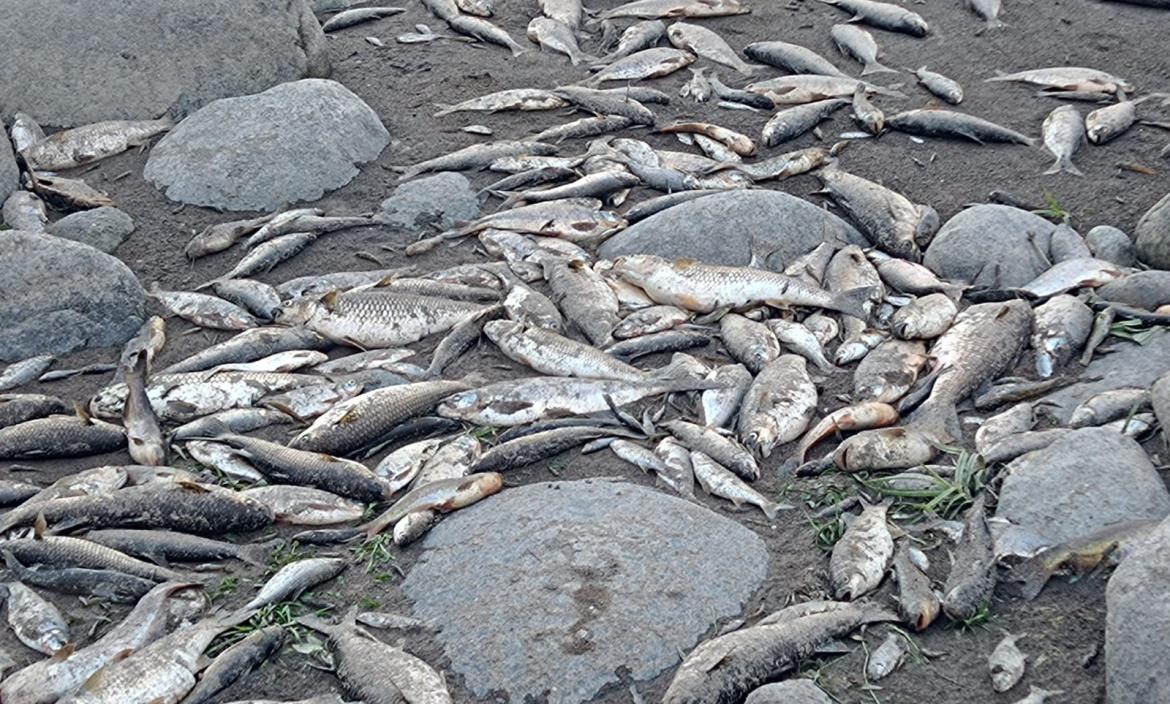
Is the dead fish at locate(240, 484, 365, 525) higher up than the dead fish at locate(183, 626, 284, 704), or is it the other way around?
the dead fish at locate(183, 626, 284, 704)

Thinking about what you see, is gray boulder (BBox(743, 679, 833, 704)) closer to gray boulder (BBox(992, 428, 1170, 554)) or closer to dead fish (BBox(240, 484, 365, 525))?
gray boulder (BBox(992, 428, 1170, 554))

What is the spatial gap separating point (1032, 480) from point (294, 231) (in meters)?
4.85

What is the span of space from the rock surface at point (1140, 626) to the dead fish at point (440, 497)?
8.44 ft

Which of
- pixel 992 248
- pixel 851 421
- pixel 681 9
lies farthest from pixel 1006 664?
pixel 681 9

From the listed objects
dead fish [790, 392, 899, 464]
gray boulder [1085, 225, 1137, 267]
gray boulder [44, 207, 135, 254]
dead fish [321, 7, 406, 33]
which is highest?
gray boulder [1085, 225, 1137, 267]

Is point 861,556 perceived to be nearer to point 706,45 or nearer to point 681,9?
point 706,45

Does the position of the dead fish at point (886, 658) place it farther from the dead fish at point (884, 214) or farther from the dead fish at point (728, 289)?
the dead fish at point (884, 214)

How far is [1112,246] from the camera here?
7.57m

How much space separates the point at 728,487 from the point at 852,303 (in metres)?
1.85

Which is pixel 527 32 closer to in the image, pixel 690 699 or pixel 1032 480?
pixel 1032 480

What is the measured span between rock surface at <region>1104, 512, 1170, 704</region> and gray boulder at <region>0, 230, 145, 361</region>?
546 centimetres

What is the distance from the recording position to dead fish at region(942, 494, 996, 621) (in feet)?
15.9

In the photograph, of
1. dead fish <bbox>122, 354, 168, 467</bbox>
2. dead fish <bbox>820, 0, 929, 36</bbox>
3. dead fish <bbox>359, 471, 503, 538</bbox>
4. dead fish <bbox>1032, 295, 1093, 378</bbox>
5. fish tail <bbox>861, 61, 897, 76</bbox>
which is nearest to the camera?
dead fish <bbox>359, 471, 503, 538</bbox>

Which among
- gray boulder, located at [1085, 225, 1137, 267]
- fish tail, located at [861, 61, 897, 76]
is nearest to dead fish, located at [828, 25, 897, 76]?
fish tail, located at [861, 61, 897, 76]
